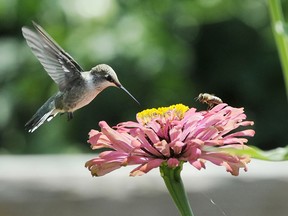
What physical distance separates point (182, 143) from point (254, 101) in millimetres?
2417

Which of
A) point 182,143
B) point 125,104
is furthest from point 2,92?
point 182,143

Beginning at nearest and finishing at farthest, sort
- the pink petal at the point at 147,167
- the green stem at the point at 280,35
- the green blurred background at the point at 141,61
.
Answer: the pink petal at the point at 147,167
the green stem at the point at 280,35
the green blurred background at the point at 141,61

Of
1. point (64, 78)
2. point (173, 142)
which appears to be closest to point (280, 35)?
point (64, 78)

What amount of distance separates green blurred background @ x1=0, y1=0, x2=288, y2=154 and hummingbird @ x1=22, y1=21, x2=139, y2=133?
5.20 ft

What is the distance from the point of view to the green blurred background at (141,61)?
3186mm

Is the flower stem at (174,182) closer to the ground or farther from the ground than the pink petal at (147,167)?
closer to the ground

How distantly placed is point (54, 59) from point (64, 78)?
4 cm

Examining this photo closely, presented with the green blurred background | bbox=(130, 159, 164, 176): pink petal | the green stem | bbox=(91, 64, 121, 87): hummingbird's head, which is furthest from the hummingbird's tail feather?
the green blurred background

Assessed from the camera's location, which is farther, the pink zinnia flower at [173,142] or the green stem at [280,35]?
the green stem at [280,35]

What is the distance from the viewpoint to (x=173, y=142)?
95 cm

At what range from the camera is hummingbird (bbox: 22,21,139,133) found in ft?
4.48

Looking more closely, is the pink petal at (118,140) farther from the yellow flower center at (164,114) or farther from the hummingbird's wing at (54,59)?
the hummingbird's wing at (54,59)

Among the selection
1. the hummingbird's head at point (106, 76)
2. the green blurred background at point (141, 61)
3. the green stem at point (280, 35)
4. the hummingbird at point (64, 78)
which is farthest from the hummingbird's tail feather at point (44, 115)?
the green blurred background at point (141, 61)

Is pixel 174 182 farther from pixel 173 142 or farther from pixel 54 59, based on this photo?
pixel 54 59
